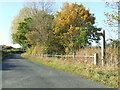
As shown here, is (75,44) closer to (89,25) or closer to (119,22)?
(89,25)

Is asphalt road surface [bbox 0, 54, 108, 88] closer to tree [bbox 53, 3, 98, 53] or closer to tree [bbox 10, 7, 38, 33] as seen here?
tree [bbox 53, 3, 98, 53]

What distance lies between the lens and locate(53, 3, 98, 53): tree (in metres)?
30.1

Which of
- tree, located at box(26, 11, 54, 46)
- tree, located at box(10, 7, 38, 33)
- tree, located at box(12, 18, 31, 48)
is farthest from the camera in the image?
tree, located at box(10, 7, 38, 33)

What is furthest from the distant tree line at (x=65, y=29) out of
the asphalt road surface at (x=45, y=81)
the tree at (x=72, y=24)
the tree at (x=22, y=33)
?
the asphalt road surface at (x=45, y=81)

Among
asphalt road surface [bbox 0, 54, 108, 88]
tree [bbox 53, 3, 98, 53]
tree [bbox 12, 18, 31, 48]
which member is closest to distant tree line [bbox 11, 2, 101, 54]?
tree [bbox 53, 3, 98, 53]

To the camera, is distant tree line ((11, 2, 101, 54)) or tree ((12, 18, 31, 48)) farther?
tree ((12, 18, 31, 48))

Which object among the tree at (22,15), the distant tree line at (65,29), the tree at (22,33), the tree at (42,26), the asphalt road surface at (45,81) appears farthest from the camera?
the tree at (22,15)

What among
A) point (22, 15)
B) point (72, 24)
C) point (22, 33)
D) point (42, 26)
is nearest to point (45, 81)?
point (72, 24)

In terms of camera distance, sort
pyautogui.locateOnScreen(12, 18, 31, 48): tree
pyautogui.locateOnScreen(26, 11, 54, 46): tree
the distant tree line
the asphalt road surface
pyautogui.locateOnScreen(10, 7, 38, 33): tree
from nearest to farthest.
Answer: the asphalt road surface < the distant tree line < pyautogui.locateOnScreen(26, 11, 54, 46): tree < pyautogui.locateOnScreen(12, 18, 31, 48): tree < pyautogui.locateOnScreen(10, 7, 38, 33): tree

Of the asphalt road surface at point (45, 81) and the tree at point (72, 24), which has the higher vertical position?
the tree at point (72, 24)

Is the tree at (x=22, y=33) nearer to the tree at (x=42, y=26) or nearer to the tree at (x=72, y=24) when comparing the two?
the tree at (x=42, y=26)

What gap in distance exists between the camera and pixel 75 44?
2812 cm

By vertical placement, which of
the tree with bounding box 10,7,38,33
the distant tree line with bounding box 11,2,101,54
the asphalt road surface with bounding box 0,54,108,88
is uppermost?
the tree with bounding box 10,7,38,33

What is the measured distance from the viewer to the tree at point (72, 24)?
30.1 meters
